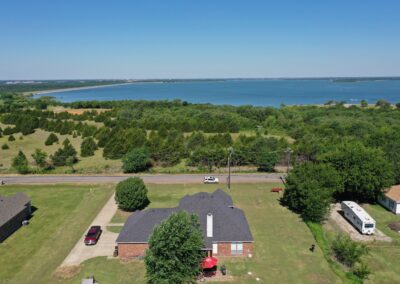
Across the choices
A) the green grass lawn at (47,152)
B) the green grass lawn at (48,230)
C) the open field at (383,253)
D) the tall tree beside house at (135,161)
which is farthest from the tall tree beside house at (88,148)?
the open field at (383,253)

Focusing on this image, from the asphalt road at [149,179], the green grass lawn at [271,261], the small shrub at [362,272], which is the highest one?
the small shrub at [362,272]

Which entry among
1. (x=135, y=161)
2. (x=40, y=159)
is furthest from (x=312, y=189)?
(x=40, y=159)

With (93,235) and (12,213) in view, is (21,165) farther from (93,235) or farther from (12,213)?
(93,235)

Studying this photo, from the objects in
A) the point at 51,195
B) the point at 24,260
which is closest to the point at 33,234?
the point at 24,260

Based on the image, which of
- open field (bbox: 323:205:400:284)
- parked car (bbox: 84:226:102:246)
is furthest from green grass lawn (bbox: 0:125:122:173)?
open field (bbox: 323:205:400:284)

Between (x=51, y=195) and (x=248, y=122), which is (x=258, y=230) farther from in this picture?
(x=248, y=122)

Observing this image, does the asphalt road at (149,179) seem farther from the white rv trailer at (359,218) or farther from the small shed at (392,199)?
the white rv trailer at (359,218)

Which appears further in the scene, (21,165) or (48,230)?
(21,165)
